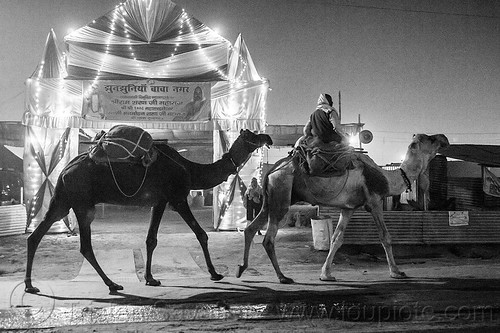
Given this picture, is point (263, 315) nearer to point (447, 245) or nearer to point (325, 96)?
point (325, 96)

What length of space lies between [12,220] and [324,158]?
1007 centimetres

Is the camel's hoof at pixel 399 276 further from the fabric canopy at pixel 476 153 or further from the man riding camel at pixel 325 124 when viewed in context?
the fabric canopy at pixel 476 153

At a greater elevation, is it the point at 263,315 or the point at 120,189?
the point at 120,189

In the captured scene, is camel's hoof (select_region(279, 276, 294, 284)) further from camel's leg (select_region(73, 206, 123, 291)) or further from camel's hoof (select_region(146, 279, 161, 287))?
camel's leg (select_region(73, 206, 123, 291))

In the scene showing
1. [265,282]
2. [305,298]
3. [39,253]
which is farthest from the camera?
[39,253]

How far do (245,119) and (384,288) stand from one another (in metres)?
8.22

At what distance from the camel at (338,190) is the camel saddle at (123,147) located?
1.98 metres

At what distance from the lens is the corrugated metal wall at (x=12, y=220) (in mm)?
13488

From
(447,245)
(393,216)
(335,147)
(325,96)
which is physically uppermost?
(325,96)

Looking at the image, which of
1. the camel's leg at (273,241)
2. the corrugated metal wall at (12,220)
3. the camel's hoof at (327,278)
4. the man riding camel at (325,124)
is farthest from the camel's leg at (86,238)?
the corrugated metal wall at (12,220)

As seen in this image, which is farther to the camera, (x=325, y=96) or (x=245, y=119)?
(x=245, y=119)

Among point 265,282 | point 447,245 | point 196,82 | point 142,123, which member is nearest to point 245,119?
point 196,82

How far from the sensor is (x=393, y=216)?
38.4ft

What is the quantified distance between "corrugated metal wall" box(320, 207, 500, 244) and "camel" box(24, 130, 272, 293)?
4.72m
